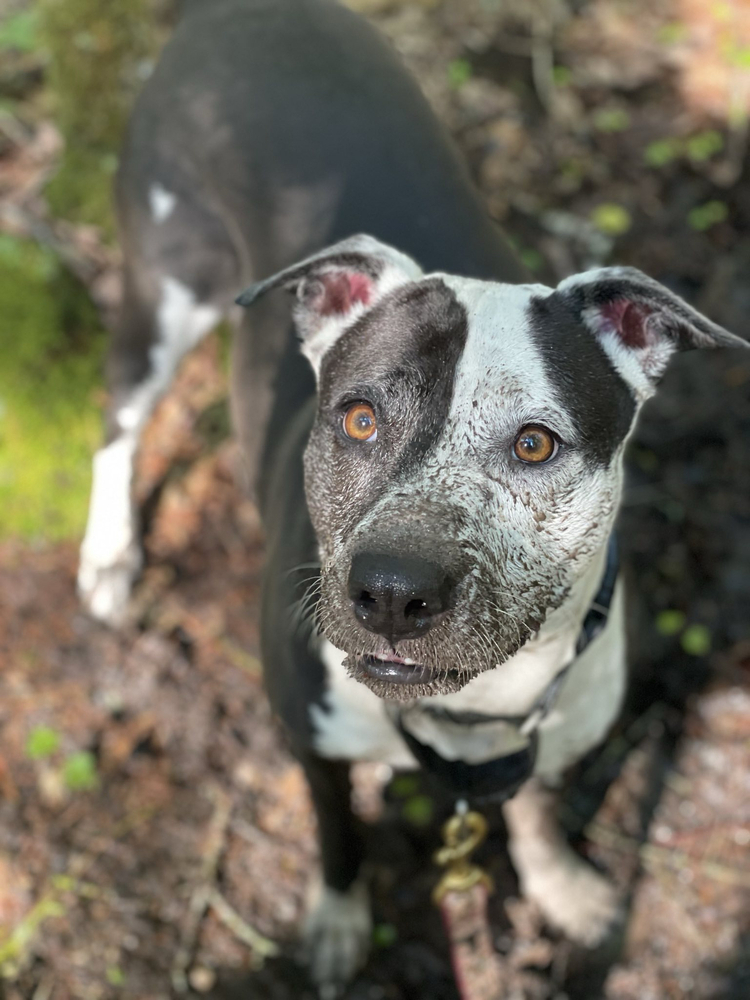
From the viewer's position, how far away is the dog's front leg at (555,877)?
3.23 meters

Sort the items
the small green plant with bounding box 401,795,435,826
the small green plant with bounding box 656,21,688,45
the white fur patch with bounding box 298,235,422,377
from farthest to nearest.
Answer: the small green plant with bounding box 656,21,688,45, the small green plant with bounding box 401,795,435,826, the white fur patch with bounding box 298,235,422,377

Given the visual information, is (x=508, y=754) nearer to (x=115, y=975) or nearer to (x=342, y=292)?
(x=342, y=292)

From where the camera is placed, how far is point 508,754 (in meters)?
2.59

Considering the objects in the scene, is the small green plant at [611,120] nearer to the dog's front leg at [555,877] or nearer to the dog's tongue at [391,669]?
the dog's front leg at [555,877]

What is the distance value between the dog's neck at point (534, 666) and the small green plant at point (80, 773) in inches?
69.0

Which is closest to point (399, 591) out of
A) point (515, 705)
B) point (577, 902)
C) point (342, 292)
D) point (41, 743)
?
point (515, 705)

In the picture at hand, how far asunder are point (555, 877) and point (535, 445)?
1861 millimetres

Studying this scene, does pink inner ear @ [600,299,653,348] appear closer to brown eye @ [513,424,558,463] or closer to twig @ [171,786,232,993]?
brown eye @ [513,424,558,463]

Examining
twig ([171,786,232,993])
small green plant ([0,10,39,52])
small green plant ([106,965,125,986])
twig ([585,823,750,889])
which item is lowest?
twig ([585,823,750,889])

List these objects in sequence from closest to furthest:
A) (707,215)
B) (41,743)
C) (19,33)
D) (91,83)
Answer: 1. (41,743)
2. (91,83)
3. (707,215)
4. (19,33)

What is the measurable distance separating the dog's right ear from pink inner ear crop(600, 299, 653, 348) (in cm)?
53

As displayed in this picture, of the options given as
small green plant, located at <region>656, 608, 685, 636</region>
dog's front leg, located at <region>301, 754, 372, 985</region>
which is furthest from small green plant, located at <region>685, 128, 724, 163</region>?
dog's front leg, located at <region>301, 754, 372, 985</region>

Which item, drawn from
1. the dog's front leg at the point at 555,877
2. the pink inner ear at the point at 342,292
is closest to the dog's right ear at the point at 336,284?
the pink inner ear at the point at 342,292

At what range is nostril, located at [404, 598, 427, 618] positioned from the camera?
74.1 inches
